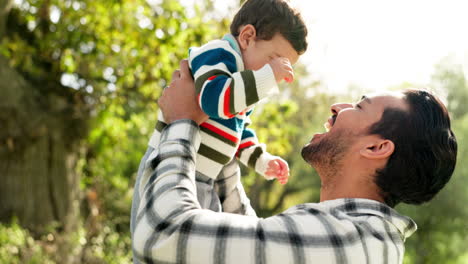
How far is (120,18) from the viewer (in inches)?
311

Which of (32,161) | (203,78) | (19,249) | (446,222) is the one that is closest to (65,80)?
(32,161)

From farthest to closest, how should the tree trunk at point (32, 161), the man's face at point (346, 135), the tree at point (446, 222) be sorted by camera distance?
the tree at point (446, 222)
the tree trunk at point (32, 161)
the man's face at point (346, 135)

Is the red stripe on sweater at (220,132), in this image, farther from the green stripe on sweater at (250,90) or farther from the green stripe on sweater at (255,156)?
the green stripe on sweater at (255,156)

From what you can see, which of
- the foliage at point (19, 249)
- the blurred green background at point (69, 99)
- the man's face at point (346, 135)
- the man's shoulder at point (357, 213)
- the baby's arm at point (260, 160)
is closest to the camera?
the man's shoulder at point (357, 213)

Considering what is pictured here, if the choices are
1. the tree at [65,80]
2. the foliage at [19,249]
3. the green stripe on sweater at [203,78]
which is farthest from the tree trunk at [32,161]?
the green stripe on sweater at [203,78]

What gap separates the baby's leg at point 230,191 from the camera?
2.22 m

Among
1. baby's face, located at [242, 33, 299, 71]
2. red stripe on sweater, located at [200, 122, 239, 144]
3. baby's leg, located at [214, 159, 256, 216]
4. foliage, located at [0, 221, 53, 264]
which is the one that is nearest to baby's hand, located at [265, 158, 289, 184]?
baby's leg, located at [214, 159, 256, 216]

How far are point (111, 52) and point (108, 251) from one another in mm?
3037

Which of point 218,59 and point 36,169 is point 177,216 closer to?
point 218,59

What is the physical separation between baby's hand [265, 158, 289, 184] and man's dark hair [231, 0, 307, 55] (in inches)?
20.8

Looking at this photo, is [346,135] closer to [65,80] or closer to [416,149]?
[416,149]

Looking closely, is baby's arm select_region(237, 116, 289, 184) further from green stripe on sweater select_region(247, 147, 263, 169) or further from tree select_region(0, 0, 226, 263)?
tree select_region(0, 0, 226, 263)

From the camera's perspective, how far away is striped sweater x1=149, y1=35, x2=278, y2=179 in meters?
1.88

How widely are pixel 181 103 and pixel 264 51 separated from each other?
0.51m
